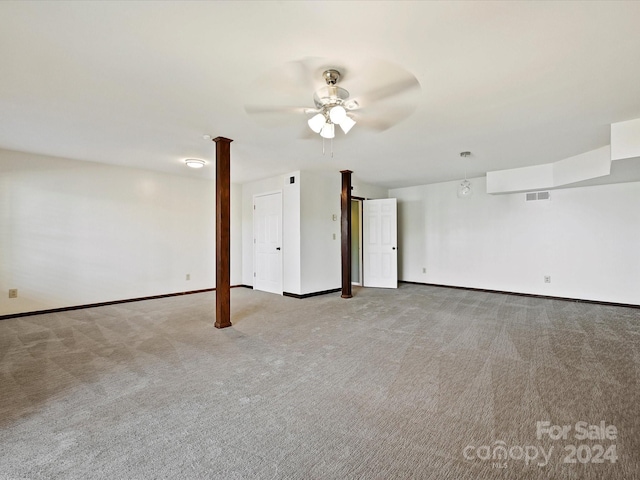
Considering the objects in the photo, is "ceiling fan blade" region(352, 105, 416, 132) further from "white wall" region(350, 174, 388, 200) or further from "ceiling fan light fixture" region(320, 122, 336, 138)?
"white wall" region(350, 174, 388, 200)

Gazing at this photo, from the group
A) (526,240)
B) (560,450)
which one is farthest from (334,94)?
(526,240)

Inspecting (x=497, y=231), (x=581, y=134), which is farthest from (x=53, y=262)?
(x=497, y=231)

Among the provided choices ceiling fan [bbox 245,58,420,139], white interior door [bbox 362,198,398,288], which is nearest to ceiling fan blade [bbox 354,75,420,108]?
ceiling fan [bbox 245,58,420,139]

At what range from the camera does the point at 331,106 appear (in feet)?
8.54

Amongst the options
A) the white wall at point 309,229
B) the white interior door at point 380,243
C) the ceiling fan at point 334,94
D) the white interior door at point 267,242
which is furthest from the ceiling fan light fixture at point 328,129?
the white interior door at point 380,243

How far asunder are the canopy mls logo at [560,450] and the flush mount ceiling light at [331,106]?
2.40m

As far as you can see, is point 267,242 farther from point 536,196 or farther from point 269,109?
point 536,196

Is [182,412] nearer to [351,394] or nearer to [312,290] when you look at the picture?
[351,394]

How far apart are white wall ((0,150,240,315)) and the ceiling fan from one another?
3590mm

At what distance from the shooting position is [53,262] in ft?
15.1

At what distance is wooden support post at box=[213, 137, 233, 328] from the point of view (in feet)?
12.4

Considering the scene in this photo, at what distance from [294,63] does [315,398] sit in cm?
241

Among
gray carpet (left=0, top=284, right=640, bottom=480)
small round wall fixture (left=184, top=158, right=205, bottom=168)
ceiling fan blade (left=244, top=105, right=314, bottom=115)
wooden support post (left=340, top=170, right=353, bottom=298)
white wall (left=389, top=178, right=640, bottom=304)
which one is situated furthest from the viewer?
wooden support post (left=340, top=170, right=353, bottom=298)

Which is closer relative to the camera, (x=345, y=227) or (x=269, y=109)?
(x=269, y=109)
